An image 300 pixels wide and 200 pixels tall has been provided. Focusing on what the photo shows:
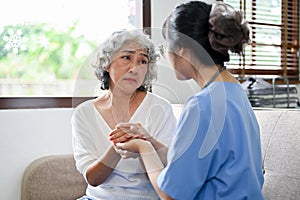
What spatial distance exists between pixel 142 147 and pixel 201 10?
455 millimetres

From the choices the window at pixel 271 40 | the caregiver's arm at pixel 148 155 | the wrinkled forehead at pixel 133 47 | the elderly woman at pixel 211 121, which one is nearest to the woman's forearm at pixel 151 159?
the caregiver's arm at pixel 148 155

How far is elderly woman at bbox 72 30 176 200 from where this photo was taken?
1456 mm

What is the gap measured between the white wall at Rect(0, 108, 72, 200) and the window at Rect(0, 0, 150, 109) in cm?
6

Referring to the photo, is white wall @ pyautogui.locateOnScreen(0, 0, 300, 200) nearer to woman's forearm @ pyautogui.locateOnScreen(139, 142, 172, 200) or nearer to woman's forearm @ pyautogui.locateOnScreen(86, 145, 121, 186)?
woman's forearm @ pyautogui.locateOnScreen(86, 145, 121, 186)

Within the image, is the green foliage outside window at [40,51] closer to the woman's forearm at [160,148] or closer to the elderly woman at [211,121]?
the woman's forearm at [160,148]

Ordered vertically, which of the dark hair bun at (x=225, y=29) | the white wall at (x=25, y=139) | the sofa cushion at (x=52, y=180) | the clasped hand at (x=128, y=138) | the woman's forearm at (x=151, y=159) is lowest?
the sofa cushion at (x=52, y=180)

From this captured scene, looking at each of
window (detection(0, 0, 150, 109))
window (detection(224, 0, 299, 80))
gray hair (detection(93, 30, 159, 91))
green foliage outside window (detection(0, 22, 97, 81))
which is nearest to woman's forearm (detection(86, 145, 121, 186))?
gray hair (detection(93, 30, 159, 91))

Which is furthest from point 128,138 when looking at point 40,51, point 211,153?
point 40,51

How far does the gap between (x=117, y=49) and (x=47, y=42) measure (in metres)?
1.17

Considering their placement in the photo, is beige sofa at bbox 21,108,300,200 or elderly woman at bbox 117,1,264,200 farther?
beige sofa at bbox 21,108,300,200

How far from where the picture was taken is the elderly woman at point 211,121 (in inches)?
46.2

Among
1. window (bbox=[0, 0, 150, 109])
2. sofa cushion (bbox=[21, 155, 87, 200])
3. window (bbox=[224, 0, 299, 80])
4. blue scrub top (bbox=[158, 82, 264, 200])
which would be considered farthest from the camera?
window (bbox=[224, 0, 299, 80])

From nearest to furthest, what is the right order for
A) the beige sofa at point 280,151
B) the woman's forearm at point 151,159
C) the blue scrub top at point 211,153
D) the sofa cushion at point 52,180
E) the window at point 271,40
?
the blue scrub top at point 211,153 → the woman's forearm at point 151,159 → the beige sofa at point 280,151 → the sofa cushion at point 52,180 → the window at point 271,40

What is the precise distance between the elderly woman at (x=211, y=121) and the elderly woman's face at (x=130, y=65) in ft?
0.54
